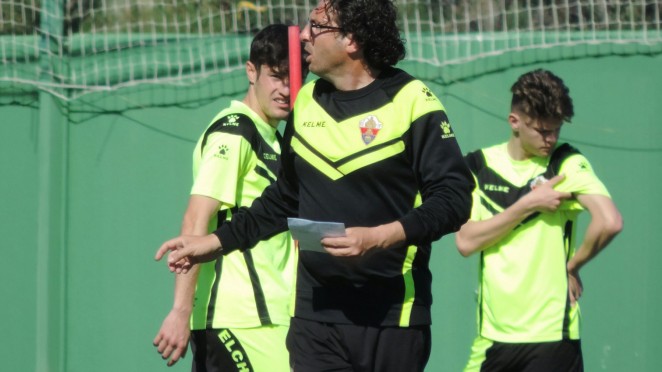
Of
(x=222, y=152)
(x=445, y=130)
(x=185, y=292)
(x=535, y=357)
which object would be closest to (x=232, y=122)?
(x=222, y=152)

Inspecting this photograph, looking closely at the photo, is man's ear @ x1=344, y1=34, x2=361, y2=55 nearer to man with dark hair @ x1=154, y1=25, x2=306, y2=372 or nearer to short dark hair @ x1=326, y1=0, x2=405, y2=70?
short dark hair @ x1=326, y1=0, x2=405, y2=70

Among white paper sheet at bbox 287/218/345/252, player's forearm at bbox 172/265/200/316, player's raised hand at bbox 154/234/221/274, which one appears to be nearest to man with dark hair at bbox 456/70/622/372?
player's forearm at bbox 172/265/200/316

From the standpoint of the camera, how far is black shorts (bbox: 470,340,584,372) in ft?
16.2

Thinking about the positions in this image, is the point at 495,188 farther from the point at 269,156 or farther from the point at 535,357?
the point at 269,156

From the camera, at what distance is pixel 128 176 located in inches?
253

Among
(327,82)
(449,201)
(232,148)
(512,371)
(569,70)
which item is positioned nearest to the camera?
(449,201)

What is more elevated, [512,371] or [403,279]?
[403,279]

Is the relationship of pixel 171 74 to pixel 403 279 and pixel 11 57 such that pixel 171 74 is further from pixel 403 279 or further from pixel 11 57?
pixel 403 279

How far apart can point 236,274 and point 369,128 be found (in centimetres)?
114

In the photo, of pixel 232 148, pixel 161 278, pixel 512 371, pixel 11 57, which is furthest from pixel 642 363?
pixel 11 57

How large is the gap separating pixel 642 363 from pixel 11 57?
13.3 ft

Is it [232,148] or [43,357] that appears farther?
[43,357]

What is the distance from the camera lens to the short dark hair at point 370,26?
12.2ft

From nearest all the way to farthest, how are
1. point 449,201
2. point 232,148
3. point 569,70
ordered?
point 449,201 < point 232,148 < point 569,70
